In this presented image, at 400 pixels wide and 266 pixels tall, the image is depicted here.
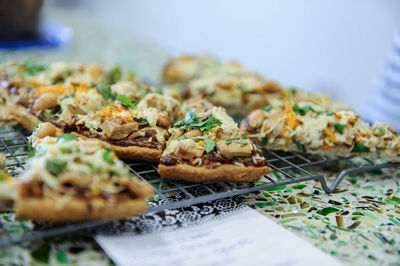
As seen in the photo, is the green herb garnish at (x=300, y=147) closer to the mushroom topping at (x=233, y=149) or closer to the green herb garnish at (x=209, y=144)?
the mushroom topping at (x=233, y=149)

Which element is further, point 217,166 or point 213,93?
point 213,93

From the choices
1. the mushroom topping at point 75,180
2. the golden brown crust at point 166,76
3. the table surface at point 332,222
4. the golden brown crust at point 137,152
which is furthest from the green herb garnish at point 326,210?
the golden brown crust at point 166,76

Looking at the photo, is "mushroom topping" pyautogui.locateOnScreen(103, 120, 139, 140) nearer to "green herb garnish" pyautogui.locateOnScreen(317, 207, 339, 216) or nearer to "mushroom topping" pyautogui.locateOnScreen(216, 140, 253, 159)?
"mushroom topping" pyautogui.locateOnScreen(216, 140, 253, 159)

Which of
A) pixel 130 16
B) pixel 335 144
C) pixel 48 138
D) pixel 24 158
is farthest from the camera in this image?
pixel 130 16

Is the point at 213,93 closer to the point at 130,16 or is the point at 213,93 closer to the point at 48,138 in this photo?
the point at 48,138

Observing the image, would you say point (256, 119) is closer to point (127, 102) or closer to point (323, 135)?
point (323, 135)

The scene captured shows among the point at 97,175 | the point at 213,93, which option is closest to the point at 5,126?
the point at 97,175
